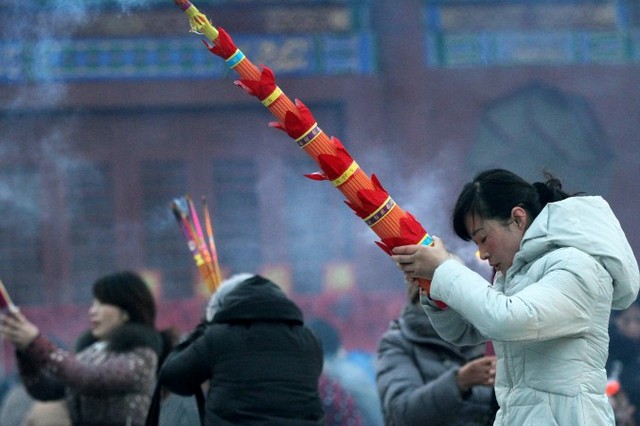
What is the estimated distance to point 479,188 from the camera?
2477 millimetres

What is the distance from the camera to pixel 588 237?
237 cm

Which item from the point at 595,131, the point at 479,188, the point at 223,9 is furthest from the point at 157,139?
the point at 479,188

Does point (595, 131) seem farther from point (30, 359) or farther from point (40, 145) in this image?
point (30, 359)

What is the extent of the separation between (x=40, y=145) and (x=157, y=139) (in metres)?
1.02

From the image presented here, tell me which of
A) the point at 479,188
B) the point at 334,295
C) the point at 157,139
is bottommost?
the point at 334,295

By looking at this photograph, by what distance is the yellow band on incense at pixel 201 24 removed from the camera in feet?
8.69

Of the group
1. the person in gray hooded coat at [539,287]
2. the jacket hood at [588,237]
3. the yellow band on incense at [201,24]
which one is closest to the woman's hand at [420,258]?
the person in gray hooded coat at [539,287]

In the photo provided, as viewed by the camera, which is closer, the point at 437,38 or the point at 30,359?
the point at 30,359

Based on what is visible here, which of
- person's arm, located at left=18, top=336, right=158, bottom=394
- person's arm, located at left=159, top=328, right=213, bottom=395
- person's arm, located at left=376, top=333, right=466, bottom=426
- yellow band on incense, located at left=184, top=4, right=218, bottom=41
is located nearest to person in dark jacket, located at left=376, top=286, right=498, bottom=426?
person's arm, located at left=376, top=333, right=466, bottom=426

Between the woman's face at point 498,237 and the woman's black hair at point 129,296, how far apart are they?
6.75 feet

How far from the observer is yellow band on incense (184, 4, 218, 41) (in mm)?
2647

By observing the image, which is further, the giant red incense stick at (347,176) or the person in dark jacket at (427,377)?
the person in dark jacket at (427,377)

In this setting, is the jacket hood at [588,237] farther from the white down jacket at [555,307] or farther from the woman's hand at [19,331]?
the woman's hand at [19,331]

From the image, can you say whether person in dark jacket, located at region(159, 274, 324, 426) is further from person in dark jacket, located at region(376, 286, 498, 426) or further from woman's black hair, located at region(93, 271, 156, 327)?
woman's black hair, located at region(93, 271, 156, 327)
